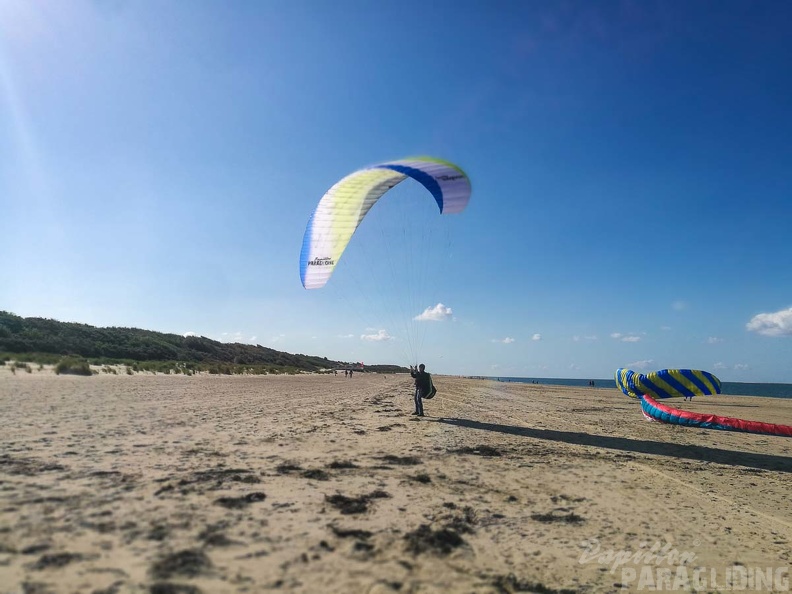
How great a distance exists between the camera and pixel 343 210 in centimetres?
1182

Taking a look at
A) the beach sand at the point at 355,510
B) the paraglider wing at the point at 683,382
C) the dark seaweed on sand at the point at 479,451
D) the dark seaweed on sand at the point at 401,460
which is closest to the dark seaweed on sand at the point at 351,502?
the beach sand at the point at 355,510

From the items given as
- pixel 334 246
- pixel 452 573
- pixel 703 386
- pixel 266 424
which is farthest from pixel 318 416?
Answer: pixel 703 386

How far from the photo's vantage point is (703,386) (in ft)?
66.0

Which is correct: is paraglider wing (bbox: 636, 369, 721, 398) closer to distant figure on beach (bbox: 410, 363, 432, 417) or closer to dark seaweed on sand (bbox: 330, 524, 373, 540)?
distant figure on beach (bbox: 410, 363, 432, 417)

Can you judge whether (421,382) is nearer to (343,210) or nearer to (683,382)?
(343,210)

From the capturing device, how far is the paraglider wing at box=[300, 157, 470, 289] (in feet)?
Answer: 37.7

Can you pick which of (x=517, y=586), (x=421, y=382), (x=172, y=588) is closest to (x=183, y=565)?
(x=172, y=588)

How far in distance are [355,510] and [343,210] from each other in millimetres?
8765

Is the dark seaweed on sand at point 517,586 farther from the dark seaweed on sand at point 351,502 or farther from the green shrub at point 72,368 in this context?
the green shrub at point 72,368

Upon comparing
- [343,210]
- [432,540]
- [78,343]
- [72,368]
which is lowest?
[432,540]

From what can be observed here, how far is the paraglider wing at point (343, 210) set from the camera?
11.5m

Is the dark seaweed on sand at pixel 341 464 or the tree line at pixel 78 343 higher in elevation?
the tree line at pixel 78 343

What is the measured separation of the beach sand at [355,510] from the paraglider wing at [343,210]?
4598 mm

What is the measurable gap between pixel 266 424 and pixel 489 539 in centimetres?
659
